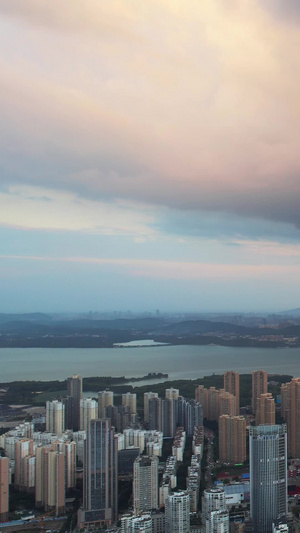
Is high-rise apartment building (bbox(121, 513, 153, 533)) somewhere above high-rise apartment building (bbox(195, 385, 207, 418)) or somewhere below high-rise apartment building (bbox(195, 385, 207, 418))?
below

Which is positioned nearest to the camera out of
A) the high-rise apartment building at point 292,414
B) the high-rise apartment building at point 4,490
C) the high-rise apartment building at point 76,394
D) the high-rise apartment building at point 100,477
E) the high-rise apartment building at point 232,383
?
the high-rise apartment building at point 100,477

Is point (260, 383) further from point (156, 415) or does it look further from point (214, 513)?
point (214, 513)

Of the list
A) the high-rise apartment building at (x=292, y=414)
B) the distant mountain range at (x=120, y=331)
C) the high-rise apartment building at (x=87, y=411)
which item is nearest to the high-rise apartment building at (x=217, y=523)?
the high-rise apartment building at (x=292, y=414)

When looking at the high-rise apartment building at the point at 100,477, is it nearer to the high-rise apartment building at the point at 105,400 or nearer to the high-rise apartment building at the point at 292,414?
the high-rise apartment building at the point at 292,414

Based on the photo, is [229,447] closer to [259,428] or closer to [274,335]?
[259,428]

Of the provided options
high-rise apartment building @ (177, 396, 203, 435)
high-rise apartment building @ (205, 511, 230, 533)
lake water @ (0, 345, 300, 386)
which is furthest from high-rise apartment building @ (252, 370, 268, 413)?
high-rise apartment building @ (205, 511, 230, 533)

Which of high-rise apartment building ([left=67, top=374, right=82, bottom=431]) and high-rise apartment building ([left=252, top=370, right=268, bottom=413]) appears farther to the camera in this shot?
high-rise apartment building ([left=252, top=370, right=268, bottom=413])

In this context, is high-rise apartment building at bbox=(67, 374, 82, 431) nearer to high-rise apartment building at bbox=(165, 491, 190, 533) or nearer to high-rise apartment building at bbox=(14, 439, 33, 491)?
high-rise apartment building at bbox=(14, 439, 33, 491)

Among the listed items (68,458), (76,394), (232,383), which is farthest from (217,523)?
(232,383)
